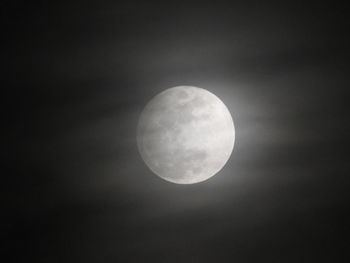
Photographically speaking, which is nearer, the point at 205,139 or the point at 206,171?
the point at 205,139

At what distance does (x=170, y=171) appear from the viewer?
2018mm

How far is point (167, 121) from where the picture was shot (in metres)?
1.87

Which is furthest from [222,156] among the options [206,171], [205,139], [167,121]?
[167,121]

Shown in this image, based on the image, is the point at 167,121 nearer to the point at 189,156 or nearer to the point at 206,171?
the point at 189,156

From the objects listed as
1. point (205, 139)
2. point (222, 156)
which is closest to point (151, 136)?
point (205, 139)

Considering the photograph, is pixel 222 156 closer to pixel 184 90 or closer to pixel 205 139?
pixel 205 139

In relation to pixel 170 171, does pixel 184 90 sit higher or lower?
higher

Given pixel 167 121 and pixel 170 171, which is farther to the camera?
pixel 170 171

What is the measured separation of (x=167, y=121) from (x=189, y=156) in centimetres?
24

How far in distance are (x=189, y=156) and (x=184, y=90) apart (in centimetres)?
44

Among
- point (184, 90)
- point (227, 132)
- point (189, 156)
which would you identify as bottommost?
point (189, 156)

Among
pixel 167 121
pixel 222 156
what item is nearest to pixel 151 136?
pixel 167 121

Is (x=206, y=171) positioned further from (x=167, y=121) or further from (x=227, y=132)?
(x=167, y=121)

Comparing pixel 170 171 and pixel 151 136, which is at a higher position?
pixel 151 136
